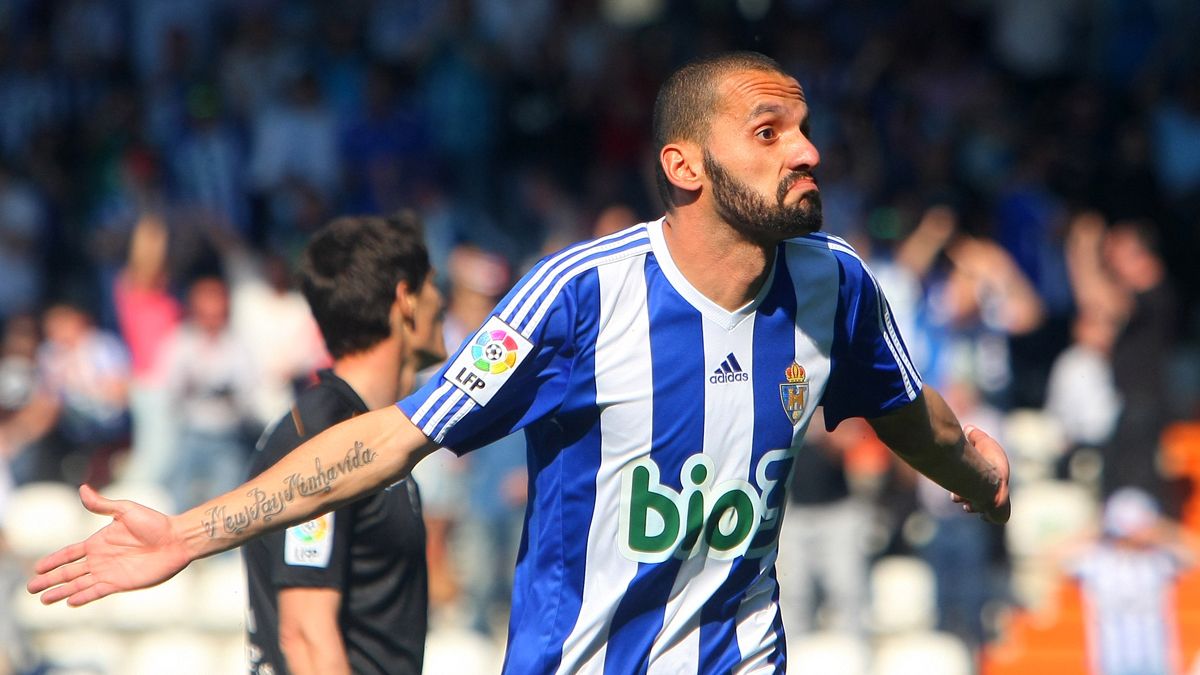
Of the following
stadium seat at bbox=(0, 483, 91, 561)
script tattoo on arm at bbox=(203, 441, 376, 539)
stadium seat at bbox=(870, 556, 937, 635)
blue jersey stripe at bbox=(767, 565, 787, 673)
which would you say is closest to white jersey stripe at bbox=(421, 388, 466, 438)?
script tattoo on arm at bbox=(203, 441, 376, 539)

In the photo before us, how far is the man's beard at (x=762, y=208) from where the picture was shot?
3.60 metres

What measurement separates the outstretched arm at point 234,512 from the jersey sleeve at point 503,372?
0.06m

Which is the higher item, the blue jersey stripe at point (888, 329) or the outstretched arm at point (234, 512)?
the blue jersey stripe at point (888, 329)

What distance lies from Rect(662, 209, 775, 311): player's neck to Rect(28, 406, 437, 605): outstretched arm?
0.73 m

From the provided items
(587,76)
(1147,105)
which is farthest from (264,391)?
(1147,105)

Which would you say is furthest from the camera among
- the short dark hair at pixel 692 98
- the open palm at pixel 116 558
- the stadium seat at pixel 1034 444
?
the stadium seat at pixel 1034 444

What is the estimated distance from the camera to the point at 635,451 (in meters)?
3.65

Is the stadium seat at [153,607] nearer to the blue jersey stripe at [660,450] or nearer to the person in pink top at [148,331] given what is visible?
the person in pink top at [148,331]

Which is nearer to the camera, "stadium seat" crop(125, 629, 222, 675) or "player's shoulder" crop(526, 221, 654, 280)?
"player's shoulder" crop(526, 221, 654, 280)

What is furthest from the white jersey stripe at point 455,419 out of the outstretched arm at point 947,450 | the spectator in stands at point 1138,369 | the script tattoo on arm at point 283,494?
the spectator in stands at point 1138,369

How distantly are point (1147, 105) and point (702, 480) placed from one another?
Result: 30.9 feet

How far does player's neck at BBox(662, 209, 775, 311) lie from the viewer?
372 centimetres

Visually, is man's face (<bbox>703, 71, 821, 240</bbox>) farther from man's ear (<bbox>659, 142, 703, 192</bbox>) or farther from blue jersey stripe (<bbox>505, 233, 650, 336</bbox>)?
blue jersey stripe (<bbox>505, 233, 650, 336</bbox>)

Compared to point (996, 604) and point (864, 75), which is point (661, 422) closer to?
point (996, 604)
